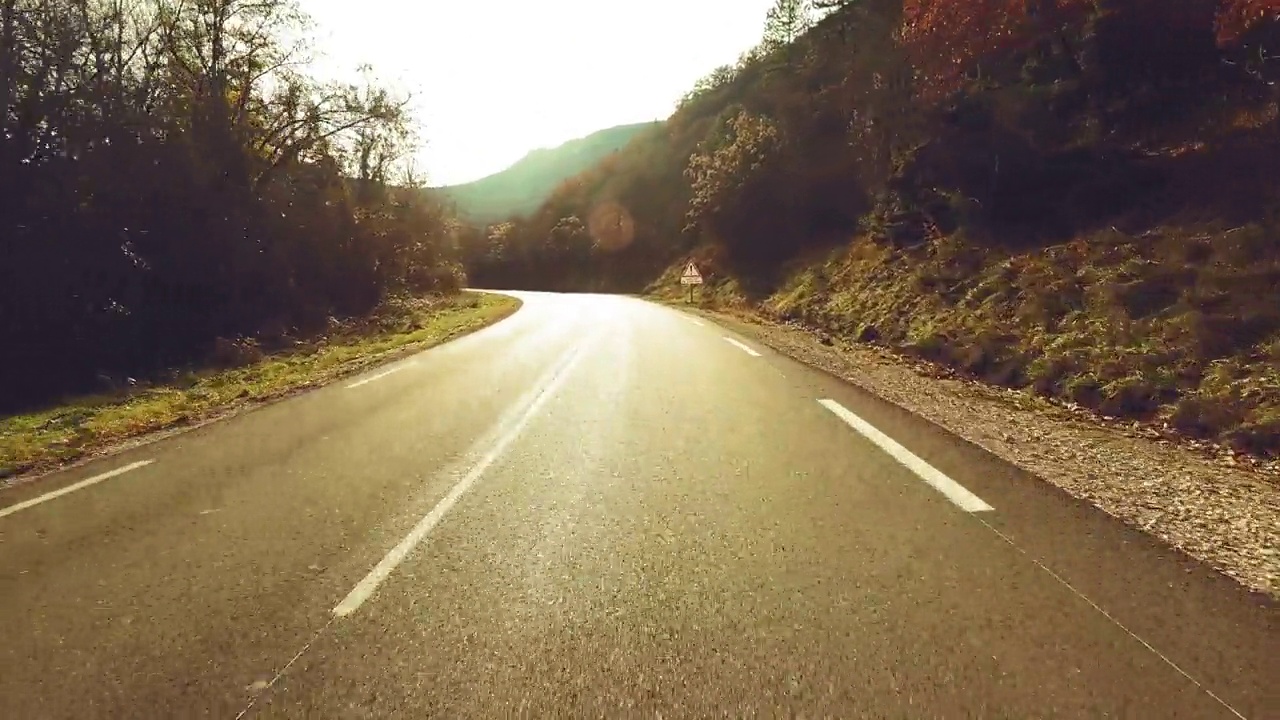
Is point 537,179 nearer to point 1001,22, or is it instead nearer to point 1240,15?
point 1001,22

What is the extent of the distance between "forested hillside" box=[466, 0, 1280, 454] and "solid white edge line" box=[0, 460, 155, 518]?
10.4 m

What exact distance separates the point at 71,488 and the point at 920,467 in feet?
23.6

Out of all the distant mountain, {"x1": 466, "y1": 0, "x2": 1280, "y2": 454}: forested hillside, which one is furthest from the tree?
the distant mountain

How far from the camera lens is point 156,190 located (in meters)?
23.6

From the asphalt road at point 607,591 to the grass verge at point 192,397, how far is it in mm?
2032

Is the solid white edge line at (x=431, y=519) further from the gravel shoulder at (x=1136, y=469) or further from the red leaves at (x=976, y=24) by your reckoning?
the red leaves at (x=976, y=24)

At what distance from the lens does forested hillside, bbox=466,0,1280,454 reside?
31.7 ft

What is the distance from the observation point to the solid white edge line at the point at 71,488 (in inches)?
233

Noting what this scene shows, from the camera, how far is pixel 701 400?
396 inches

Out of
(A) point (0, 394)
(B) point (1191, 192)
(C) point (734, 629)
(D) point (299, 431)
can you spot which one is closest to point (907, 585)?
A: (C) point (734, 629)

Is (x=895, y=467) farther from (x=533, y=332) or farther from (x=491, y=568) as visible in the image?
(x=533, y=332)

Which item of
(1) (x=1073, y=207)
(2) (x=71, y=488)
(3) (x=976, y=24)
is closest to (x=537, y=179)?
(3) (x=976, y=24)

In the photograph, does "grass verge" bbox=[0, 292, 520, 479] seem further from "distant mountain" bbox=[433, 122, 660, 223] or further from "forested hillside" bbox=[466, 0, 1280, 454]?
"distant mountain" bbox=[433, 122, 660, 223]

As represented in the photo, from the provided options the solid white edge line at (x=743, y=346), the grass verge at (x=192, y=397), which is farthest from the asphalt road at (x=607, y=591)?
the solid white edge line at (x=743, y=346)
